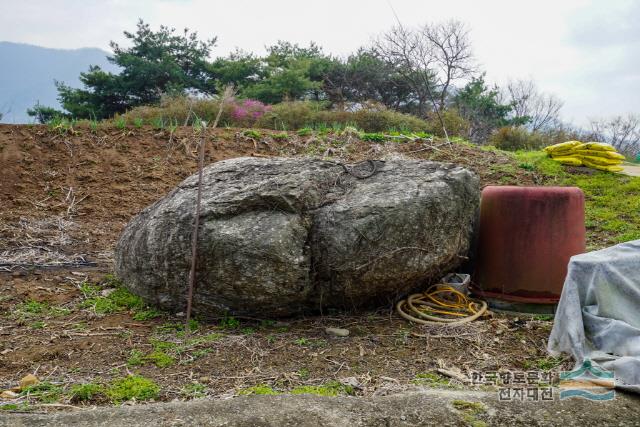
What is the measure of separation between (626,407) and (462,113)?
2065 centimetres

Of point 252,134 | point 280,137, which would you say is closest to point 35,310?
point 252,134

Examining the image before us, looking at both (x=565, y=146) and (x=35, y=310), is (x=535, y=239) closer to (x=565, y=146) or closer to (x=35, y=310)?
(x=35, y=310)

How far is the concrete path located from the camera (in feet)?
8.07

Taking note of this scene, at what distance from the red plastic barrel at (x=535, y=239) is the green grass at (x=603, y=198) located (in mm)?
2423

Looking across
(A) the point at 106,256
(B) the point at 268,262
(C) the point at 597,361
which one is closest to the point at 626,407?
(C) the point at 597,361

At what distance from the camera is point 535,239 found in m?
4.20

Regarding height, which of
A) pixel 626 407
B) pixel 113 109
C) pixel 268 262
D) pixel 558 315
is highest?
pixel 113 109

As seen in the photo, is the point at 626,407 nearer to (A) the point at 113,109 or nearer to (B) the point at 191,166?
(B) the point at 191,166

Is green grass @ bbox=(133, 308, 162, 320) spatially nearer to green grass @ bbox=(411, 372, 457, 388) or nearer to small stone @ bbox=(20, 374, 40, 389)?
small stone @ bbox=(20, 374, 40, 389)

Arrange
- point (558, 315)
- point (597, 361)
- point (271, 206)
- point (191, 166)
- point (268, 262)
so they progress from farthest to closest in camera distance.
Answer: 1. point (191, 166)
2. point (271, 206)
3. point (268, 262)
4. point (558, 315)
5. point (597, 361)

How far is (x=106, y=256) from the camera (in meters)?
5.96

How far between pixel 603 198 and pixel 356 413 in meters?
7.37

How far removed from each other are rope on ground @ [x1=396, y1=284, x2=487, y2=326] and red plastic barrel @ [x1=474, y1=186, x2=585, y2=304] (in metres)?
0.30

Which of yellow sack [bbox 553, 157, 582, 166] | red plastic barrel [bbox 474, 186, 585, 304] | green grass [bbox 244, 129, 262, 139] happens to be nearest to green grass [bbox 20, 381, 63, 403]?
red plastic barrel [bbox 474, 186, 585, 304]
